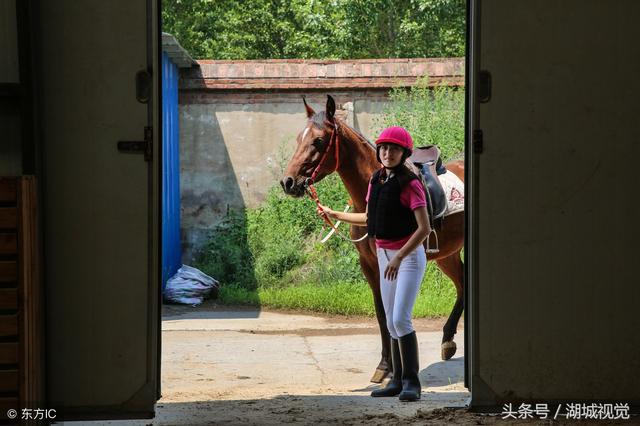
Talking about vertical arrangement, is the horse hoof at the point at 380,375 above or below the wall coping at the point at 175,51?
below

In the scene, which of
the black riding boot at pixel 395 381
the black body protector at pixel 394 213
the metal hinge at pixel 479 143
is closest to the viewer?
the metal hinge at pixel 479 143

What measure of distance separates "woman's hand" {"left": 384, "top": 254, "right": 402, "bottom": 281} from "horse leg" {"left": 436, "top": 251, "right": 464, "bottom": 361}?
2261 millimetres

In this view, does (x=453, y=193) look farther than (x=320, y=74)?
No

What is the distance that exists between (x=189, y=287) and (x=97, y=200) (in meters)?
7.60

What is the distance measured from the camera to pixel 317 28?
24.7 metres

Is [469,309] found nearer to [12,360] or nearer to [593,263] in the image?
[593,263]

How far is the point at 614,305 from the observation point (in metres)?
5.51

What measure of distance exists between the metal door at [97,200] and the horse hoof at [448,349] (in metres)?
3.94

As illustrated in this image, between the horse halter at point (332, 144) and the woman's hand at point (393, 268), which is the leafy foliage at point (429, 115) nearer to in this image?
the horse halter at point (332, 144)

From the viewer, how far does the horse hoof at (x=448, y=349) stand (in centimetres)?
870

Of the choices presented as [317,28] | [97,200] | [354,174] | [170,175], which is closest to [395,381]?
[354,174]

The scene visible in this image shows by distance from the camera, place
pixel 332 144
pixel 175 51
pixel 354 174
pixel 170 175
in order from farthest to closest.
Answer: pixel 170 175, pixel 175 51, pixel 332 144, pixel 354 174

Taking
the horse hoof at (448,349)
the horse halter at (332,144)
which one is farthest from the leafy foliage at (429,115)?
the horse halter at (332,144)

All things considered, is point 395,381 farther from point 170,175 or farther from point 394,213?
point 170,175
